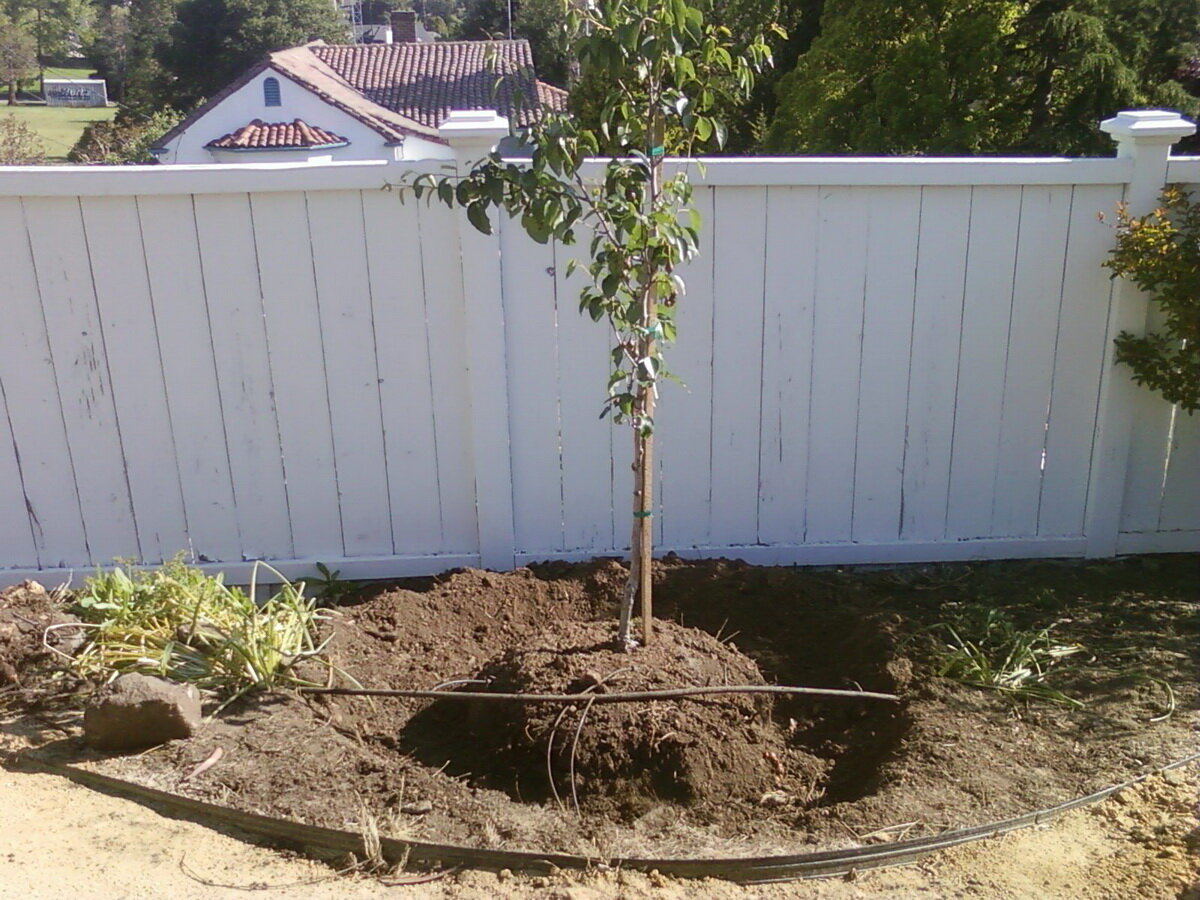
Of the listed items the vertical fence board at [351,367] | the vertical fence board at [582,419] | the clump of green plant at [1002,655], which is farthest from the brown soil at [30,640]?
the clump of green plant at [1002,655]

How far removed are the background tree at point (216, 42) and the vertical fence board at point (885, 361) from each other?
57398 millimetres

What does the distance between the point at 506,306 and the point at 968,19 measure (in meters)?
6.46

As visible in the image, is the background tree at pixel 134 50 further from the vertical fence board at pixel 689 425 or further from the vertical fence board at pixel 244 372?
the vertical fence board at pixel 689 425

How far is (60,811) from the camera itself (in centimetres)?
314

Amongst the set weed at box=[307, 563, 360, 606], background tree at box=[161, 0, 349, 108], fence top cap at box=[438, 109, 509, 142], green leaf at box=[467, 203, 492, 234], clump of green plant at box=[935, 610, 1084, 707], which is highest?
background tree at box=[161, 0, 349, 108]

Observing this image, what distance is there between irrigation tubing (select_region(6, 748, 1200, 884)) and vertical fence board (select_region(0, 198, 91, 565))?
2.06 meters

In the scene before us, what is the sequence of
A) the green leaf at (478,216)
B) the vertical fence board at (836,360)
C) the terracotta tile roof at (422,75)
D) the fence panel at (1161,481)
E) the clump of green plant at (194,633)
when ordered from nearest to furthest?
the green leaf at (478,216) < the clump of green plant at (194,633) < the vertical fence board at (836,360) < the fence panel at (1161,481) < the terracotta tile roof at (422,75)

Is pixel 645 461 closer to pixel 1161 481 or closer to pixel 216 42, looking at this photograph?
pixel 1161 481

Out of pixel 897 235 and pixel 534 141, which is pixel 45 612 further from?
pixel 897 235

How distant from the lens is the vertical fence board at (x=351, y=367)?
433 centimetres

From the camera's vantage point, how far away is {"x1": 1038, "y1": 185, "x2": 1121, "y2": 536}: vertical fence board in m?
4.53

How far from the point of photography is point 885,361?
4.64 meters

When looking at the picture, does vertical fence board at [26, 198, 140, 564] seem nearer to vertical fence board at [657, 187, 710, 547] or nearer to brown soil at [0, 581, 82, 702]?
brown soil at [0, 581, 82, 702]

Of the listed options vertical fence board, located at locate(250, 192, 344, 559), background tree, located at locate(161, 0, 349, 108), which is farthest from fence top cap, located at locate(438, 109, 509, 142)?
background tree, located at locate(161, 0, 349, 108)
